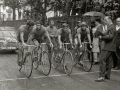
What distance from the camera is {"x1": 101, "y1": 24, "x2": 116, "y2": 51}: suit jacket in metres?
8.20

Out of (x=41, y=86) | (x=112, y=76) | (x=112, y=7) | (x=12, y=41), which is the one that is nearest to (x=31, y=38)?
(x=41, y=86)

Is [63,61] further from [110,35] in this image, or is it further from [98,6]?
[98,6]

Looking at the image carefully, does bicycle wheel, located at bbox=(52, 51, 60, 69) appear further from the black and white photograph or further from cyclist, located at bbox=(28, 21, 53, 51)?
cyclist, located at bbox=(28, 21, 53, 51)

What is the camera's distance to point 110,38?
26.9 feet

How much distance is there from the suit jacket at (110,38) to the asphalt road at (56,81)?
1.06 meters

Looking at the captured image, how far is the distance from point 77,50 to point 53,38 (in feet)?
7.25

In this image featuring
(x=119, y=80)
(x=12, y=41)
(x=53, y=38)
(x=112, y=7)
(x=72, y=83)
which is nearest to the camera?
(x=72, y=83)

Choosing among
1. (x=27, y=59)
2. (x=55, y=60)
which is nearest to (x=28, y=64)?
(x=27, y=59)

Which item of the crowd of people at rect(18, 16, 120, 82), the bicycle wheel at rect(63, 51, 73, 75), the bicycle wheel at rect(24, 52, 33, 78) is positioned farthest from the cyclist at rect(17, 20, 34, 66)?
the bicycle wheel at rect(63, 51, 73, 75)

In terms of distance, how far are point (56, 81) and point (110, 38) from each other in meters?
2.12

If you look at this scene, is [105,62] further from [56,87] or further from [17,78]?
[17,78]

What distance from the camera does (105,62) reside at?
840 centimetres

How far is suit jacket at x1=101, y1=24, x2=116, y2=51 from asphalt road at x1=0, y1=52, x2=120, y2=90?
3.46 ft

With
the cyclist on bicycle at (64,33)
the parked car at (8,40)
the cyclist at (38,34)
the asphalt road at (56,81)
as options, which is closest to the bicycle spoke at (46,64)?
the asphalt road at (56,81)
